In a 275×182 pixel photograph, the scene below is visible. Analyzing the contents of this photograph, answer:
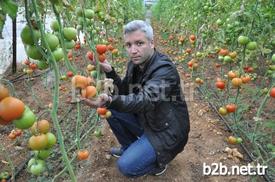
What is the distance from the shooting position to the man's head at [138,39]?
2.36 metres

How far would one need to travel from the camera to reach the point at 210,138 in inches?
132

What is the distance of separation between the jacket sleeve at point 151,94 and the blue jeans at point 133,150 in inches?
16.3

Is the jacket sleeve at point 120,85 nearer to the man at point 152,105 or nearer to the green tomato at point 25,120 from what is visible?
the man at point 152,105

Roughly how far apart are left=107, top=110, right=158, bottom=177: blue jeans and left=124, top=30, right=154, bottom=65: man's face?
55 cm

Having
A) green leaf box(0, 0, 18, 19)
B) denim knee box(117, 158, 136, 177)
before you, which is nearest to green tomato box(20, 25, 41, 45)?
green leaf box(0, 0, 18, 19)

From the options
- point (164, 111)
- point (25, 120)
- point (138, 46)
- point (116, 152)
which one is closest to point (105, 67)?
point (138, 46)

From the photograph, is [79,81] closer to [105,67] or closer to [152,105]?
[152,105]

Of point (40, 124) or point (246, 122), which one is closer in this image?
point (40, 124)

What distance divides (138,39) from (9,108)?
157 centimetres

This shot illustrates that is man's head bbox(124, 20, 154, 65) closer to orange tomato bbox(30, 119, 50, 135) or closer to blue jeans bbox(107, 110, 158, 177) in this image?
blue jeans bbox(107, 110, 158, 177)

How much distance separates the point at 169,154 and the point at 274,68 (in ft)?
4.03

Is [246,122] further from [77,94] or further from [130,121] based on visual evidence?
[77,94]

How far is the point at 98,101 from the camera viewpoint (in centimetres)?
159

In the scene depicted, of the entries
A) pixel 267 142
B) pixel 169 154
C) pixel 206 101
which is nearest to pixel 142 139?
pixel 169 154
